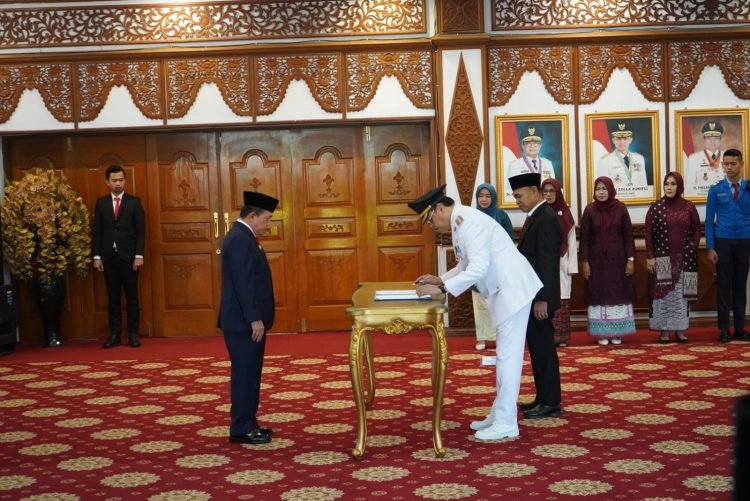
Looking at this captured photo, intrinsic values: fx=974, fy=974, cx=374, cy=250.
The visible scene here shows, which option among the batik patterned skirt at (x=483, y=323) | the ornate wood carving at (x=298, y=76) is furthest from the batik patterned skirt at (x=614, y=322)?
the ornate wood carving at (x=298, y=76)

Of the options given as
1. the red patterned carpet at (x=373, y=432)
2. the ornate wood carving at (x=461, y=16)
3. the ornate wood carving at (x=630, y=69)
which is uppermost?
the ornate wood carving at (x=461, y=16)

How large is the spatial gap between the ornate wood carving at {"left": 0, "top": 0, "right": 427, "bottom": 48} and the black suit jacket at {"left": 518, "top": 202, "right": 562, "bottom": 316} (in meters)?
4.09

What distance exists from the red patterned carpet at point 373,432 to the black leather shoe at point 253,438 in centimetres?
7

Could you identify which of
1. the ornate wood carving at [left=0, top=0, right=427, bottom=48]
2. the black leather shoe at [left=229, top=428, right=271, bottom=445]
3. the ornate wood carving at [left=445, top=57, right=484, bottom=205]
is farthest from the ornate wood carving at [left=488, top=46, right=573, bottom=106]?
the black leather shoe at [left=229, top=428, right=271, bottom=445]

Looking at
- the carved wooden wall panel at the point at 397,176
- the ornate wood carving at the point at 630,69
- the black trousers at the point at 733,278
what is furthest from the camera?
the carved wooden wall panel at the point at 397,176

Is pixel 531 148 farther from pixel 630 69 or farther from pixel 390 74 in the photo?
pixel 390 74

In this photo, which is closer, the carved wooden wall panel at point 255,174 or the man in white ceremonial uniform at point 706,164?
the man in white ceremonial uniform at point 706,164

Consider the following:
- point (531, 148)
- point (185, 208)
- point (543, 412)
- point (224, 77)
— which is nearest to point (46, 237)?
point (185, 208)

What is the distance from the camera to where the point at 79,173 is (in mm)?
9500

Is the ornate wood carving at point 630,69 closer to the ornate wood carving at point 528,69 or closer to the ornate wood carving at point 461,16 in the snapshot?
the ornate wood carving at point 528,69

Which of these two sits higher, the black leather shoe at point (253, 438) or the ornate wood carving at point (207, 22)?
the ornate wood carving at point (207, 22)

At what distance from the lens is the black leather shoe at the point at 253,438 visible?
509 centimetres

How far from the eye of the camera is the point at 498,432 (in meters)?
5.00

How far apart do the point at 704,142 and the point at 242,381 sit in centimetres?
586
